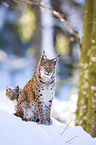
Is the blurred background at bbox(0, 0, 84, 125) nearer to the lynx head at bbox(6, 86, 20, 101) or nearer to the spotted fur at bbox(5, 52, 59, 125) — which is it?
the lynx head at bbox(6, 86, 20, 101)

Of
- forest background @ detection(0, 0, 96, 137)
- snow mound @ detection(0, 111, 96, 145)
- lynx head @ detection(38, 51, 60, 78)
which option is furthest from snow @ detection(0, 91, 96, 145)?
forest background @ detection(0, 0, 96, 137)

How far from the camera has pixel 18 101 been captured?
4.57 meters

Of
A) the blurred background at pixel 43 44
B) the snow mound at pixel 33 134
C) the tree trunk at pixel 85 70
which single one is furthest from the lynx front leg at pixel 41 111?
the tree trunk at pixel 85 70

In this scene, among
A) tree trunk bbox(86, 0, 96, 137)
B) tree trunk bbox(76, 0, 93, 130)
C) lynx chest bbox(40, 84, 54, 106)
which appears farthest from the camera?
tree trunk bbox(76, 0, 93, 130)

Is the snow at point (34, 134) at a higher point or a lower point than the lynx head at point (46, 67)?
lower

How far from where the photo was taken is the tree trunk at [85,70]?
5.75 m

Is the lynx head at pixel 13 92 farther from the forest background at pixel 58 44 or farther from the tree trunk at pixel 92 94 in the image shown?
the tree trunk at pixel 92 94

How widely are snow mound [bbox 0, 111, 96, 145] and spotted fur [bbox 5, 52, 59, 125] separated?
0.27 metres

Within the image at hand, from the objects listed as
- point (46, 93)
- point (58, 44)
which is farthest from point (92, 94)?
point (58, 44)

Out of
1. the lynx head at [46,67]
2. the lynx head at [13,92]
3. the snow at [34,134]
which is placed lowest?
the snow at [34,134]

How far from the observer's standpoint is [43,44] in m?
10.5

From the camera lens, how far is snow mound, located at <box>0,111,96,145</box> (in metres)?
3.45

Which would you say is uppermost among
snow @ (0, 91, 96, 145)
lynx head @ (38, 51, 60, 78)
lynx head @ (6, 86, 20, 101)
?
lynx head @ (38, 51, 60, 78)

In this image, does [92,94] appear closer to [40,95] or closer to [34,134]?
[40,95]
